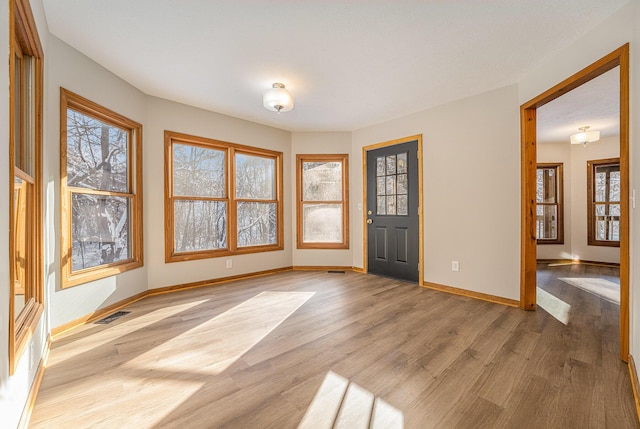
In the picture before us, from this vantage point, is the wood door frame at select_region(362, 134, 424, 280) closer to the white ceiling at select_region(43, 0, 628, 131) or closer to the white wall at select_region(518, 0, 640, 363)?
the white ceiling at select_region(43, 0, 628, 131)

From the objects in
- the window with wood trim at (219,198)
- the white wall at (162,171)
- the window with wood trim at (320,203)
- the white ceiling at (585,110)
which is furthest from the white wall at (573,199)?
the white wall at (162,171)

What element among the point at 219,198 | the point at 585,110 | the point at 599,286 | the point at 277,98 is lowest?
the point at 599,286

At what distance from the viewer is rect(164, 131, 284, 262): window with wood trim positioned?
366 cm

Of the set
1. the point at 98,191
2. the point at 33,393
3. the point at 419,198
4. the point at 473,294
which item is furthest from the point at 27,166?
the point at 473,294

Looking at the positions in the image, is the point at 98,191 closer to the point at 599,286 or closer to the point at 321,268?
the point at 321,268

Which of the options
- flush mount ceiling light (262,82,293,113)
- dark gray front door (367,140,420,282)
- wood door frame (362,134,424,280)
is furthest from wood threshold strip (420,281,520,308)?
flush mount ceiling light (262,82,293,113)

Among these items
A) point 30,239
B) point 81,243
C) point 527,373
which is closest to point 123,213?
point 81,243

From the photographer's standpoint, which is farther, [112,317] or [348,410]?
[112,317]

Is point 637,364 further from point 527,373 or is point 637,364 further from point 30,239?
point 30,239

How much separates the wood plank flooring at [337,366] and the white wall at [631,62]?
0.48 meters

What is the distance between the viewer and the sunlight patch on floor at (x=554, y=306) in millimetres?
2725

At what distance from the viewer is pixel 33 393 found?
153cm

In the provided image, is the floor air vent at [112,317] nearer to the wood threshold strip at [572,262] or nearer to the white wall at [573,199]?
the wood threshold strip at [572,262]

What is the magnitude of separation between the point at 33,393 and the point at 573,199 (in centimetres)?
804
